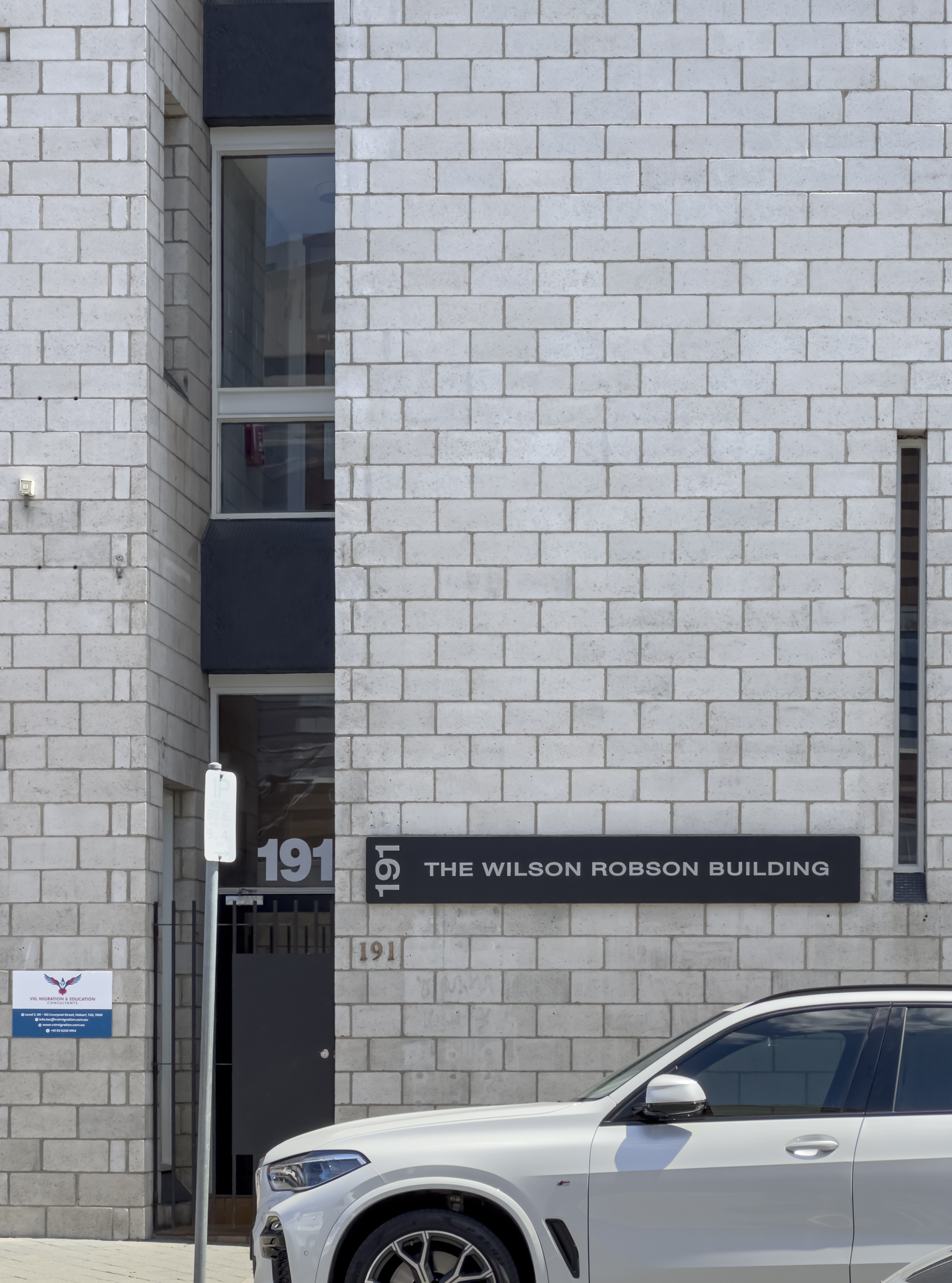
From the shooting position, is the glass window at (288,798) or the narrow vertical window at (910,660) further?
the glass window at (288,798)

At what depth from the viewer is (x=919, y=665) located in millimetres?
10805

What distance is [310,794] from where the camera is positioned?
11.9 m

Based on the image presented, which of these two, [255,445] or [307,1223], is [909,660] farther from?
[307,1223]

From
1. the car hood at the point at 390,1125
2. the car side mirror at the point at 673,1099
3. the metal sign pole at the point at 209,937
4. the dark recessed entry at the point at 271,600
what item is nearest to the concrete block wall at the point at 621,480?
the dark recessed entry at the point at 271,600

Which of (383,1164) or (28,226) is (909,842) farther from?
(28,226)

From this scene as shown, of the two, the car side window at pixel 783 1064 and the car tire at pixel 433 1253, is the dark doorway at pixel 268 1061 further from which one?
the car side window at pixel 783 1064

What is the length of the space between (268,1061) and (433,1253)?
4487 millimetres

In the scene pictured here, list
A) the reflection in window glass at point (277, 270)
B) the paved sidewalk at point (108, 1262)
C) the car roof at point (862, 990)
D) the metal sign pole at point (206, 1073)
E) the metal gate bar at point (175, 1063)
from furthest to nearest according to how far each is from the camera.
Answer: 1. the reflection in window glass at point (277, 270)
2. the metal gate bar at point (175, 1063)
3. the paved sidewalk at point (108, 1262)
4. the metal sign pole at point (206, 1073)
5. the car roof at point (862, 990)

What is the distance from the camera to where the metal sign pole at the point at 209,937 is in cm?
755

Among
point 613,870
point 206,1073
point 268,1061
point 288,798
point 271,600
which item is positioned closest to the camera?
point 206,1073

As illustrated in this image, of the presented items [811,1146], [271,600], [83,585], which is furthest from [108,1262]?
[811,1146]

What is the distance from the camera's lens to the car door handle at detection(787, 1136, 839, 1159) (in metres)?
6.32

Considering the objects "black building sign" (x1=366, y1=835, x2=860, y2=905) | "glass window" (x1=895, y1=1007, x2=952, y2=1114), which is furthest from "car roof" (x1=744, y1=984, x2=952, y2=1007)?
"black building sign" (x1=366, y1=835, x2=860, y2=905)

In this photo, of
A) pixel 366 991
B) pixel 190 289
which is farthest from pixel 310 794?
pixel 190 289
